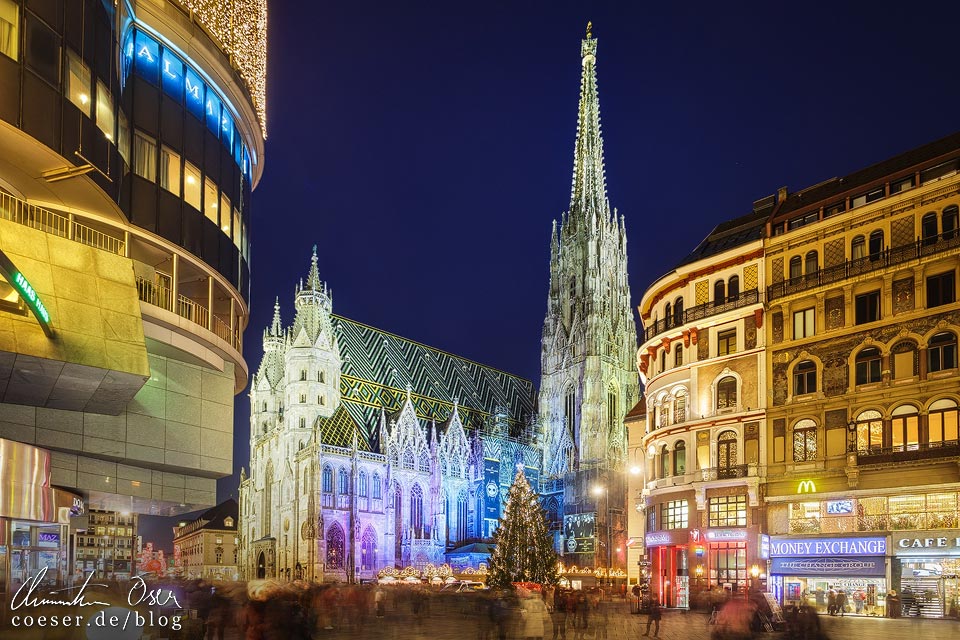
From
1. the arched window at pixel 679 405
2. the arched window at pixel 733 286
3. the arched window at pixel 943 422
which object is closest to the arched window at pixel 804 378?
the arched window at pixel 733 286

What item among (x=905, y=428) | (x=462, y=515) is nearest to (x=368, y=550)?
(x=462, y=515)

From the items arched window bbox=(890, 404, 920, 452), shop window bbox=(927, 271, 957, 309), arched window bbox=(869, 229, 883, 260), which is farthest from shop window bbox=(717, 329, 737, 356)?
shop window bbox=(927, 271, 957, 309)

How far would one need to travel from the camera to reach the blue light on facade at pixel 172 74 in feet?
98.1

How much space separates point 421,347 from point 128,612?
98209 millimetres

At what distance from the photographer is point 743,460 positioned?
A: 125ft

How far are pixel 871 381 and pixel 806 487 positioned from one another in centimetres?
459

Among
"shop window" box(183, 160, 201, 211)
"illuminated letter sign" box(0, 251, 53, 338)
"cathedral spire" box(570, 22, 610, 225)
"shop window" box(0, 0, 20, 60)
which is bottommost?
"illuminated letter sign" box(0, 251, 53, 338)

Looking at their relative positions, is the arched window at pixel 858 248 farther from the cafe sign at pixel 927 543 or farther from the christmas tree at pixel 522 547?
the christmas tree at pixel 522 547

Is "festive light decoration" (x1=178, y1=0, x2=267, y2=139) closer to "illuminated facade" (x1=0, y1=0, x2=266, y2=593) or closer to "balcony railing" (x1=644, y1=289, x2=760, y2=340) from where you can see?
"illuminated facade" (x1=0, y1=0, x2=266, y2=593)

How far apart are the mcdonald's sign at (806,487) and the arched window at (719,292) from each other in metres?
8.57

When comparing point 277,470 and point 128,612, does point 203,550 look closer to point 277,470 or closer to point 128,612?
point 277,470

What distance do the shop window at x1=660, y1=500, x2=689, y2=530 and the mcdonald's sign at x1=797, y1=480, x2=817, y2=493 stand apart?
232 inches

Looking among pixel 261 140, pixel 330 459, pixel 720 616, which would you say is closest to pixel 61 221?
pixel 261 140

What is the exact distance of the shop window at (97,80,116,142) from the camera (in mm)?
24438
